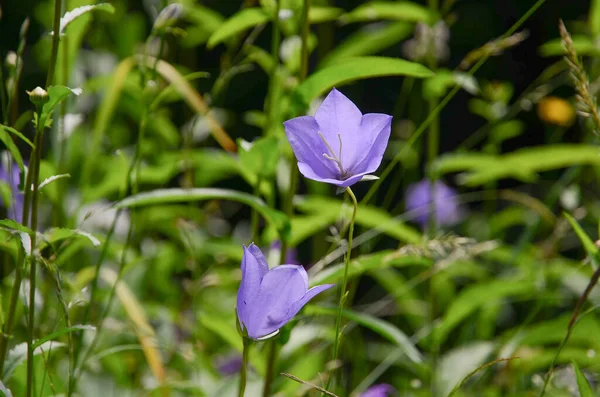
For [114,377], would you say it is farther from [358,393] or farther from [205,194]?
[205,194]

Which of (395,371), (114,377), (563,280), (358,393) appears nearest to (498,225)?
(563,280)

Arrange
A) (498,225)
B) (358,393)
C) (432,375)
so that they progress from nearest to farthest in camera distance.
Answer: (358,393)
(432,375)
(498,225)

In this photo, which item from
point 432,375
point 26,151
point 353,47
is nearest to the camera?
point 432,375

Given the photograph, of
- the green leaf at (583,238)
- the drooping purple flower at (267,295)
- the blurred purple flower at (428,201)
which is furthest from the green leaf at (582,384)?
the blurred purple flower at (428,201)

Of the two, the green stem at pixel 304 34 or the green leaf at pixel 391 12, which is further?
the green leaf at pixel 391 12

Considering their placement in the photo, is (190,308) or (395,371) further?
A: (395,371)

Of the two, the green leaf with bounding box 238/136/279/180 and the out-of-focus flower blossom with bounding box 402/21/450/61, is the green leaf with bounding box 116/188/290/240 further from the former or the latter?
the out-of-focus flower blossom with bounding box 402/21/450/61

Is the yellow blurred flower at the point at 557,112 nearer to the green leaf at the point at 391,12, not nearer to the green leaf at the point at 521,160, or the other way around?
the green leaf at the point at 521,160
